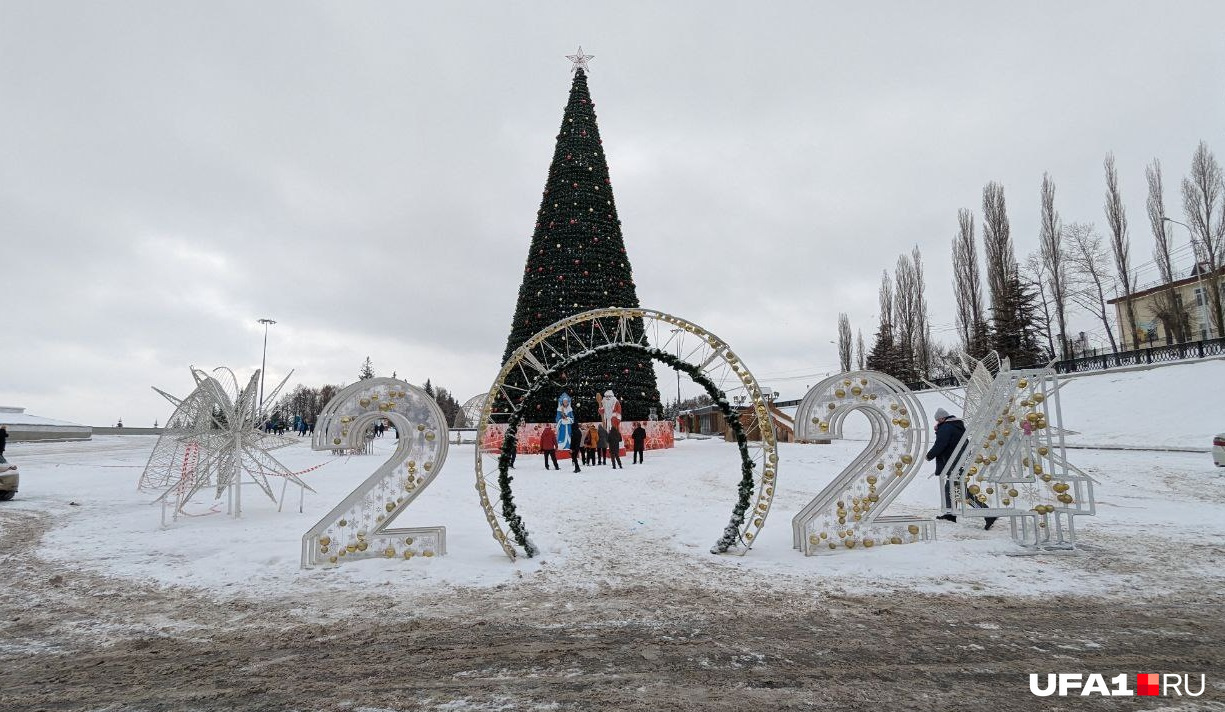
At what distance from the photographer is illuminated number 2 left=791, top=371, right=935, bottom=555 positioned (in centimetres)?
659

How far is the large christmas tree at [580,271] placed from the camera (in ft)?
66.2

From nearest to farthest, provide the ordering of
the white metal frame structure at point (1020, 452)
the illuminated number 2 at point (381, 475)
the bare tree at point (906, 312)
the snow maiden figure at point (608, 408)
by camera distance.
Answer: the illuminated number 2 at point (381, 475), the white metal frame structure at point (1020, 452), the snow maiden figure at point (608, 408), the bare tree at point (906, 312)

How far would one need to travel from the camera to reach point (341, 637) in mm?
4070

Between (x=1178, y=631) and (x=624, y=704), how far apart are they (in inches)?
163

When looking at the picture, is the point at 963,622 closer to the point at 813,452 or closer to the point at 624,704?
the point at 624,704

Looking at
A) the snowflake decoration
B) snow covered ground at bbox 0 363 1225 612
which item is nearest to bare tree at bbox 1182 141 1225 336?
snow covered ground at bbox 0 363 1225 612

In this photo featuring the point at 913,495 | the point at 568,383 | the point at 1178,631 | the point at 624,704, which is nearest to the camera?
the point at 624,704

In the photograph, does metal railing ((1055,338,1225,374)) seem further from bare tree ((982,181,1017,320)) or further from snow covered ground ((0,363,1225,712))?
snow covered ground ((0,363,1225,712))

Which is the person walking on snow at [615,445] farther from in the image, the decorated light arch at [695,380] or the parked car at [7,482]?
A: the parked car at [7,482]

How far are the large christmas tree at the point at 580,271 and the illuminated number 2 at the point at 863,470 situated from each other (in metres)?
Result: 13.3

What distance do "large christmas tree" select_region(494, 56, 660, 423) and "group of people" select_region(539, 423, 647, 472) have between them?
72.0 inches

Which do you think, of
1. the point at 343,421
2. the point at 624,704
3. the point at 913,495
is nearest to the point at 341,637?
the point at 624,704

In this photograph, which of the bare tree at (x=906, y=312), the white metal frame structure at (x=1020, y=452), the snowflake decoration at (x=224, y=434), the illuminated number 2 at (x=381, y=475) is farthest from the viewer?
the bare tree at (x=906, y=312)

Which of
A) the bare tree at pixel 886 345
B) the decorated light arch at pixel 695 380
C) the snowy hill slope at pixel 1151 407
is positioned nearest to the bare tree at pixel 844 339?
the bare tree at pixel 886 345
